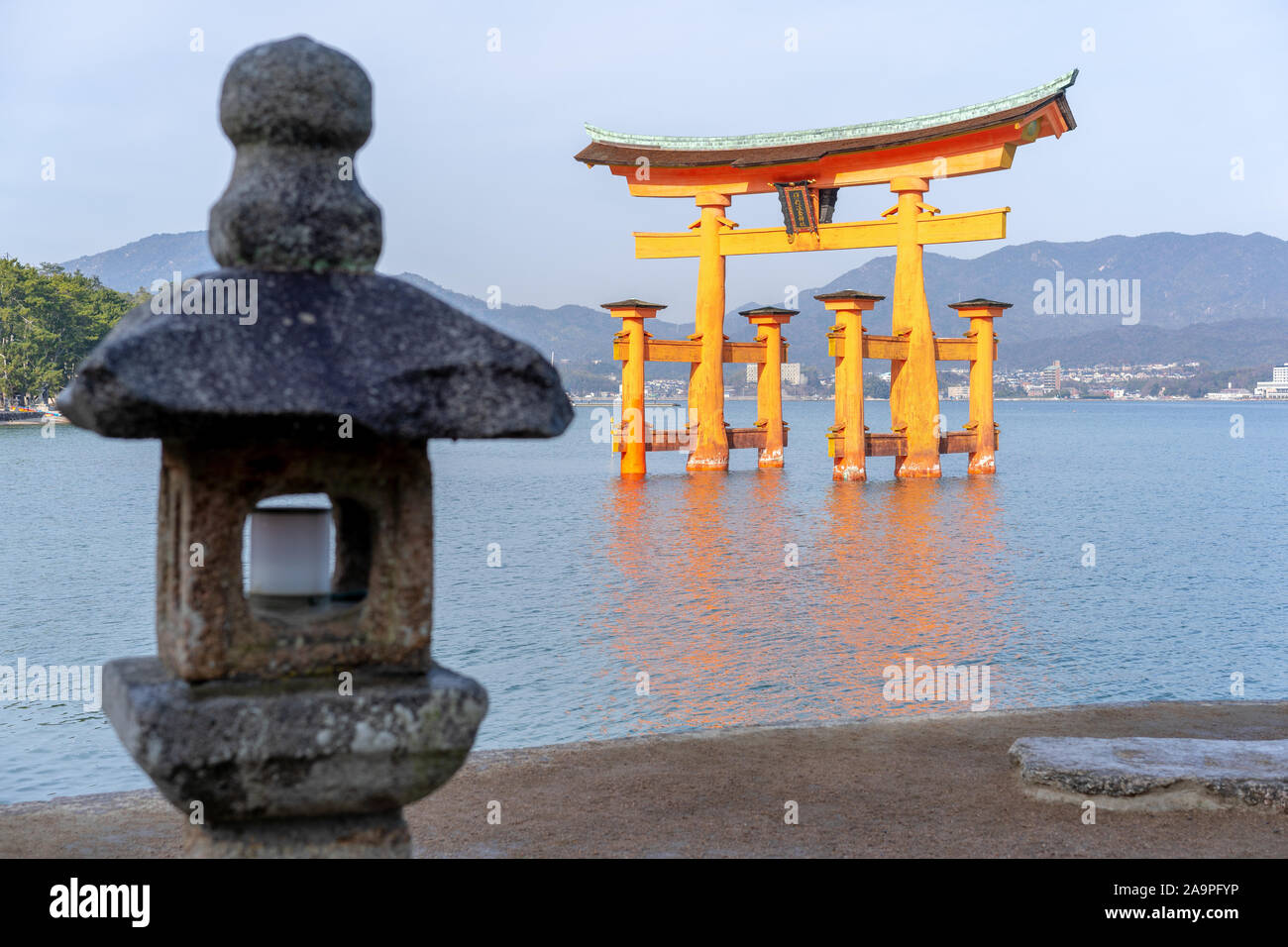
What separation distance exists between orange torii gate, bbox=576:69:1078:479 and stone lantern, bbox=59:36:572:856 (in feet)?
93.5

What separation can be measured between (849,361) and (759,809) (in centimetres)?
2782

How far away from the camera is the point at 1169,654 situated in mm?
15000

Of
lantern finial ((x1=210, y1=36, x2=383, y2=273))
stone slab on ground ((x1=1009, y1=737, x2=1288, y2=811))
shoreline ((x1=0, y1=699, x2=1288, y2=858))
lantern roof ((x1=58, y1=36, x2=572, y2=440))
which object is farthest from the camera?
stone slab on ground ((x1=1009, y1=737, x2=1288, y2=811))

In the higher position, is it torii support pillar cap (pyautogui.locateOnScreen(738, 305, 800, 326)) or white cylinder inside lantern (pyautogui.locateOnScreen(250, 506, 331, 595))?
torii support pillar cap (pyautogui.locateOnScreen(738, 305, 800, 326))

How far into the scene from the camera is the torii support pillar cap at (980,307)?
115 ft

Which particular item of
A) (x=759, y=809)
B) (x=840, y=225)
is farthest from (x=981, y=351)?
(x=759, y=809)

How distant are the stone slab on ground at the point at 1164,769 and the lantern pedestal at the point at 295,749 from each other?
15.0 ft

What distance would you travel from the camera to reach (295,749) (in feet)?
10.6

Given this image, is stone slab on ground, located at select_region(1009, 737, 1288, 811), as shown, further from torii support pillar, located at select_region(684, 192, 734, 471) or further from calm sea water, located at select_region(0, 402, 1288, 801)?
torii support pillar, located at select_region(684, 192, 734, 471)

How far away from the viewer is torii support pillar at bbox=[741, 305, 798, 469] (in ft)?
120

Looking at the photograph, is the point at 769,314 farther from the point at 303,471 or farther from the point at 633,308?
the point at 303,471

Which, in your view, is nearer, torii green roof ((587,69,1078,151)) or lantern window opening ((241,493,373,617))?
lantern window opening ((241,493,373,617))

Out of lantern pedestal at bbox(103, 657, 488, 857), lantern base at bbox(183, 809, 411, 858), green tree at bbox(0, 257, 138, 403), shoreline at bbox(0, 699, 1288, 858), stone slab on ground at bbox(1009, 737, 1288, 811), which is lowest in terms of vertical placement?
shoreline at bbox(0, 699, 1288, 858)

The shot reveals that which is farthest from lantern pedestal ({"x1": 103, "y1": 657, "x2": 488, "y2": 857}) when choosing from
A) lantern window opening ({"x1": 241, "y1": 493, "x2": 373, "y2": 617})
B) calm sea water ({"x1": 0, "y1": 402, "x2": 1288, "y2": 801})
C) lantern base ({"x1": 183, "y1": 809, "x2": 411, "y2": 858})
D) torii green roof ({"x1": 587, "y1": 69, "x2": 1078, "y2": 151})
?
torii green roof ({"x1": 587, "y1": 69, "x2": 1078, "y2": 151})
